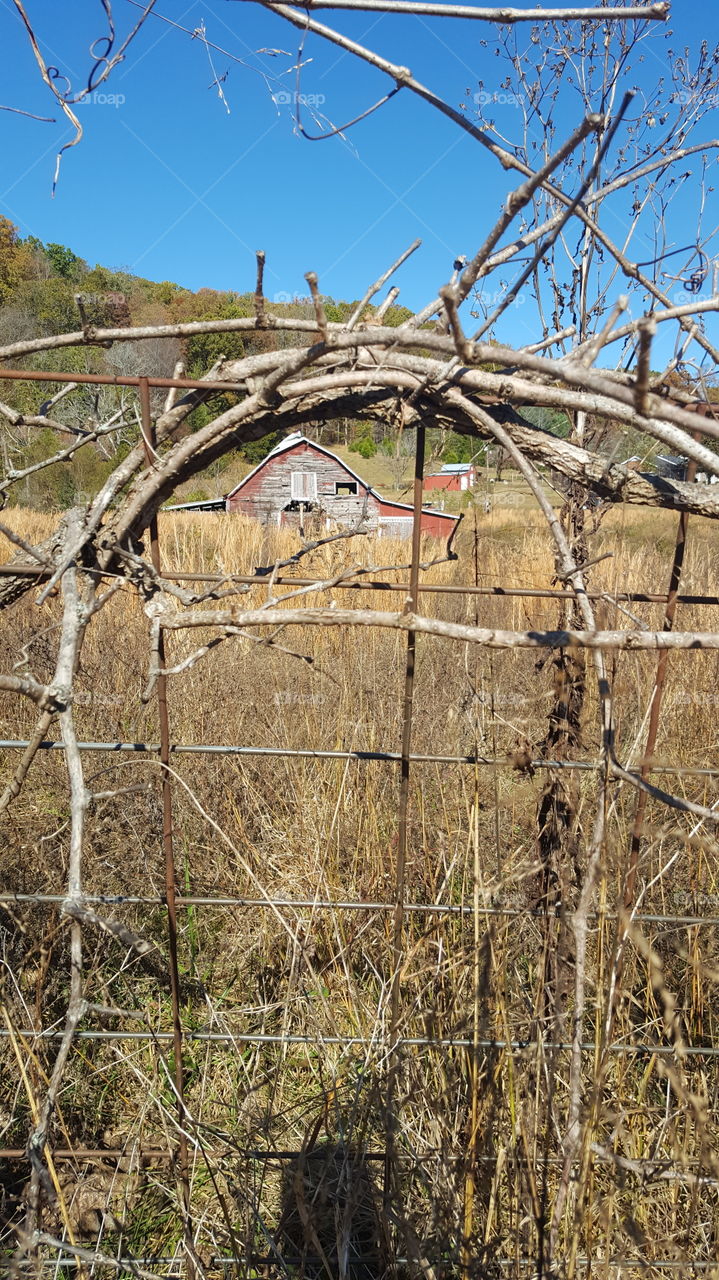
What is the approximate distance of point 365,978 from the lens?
2.31 metres

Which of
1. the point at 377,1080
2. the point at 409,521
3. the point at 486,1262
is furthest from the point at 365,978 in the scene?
the point at 409,521

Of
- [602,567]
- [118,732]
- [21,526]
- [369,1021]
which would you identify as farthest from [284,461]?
[369,1021]

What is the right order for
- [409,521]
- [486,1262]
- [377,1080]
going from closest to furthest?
1. [486,1262]
2. [377,1080]
3. [409,521]

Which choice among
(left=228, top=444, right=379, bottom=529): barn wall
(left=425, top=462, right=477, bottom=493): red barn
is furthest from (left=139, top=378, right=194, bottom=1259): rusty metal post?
(left=228, top=444, right=379, bottom=529): barn wall

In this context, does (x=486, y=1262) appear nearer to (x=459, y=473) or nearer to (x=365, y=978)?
(x=365, y=978)

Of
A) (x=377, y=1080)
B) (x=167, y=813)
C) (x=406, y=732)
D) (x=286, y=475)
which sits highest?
(x=286, y=475)

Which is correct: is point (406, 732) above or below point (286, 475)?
below

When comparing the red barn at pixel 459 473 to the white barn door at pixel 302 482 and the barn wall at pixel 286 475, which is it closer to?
the barn wall at pixel 286 475

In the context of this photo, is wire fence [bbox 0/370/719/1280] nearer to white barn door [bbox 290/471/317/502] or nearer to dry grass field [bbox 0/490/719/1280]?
dry grass field [bbox 0/490/719/1280]

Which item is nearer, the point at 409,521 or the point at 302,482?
the point at 409,521

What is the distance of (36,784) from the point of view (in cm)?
311

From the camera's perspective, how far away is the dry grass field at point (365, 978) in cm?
125

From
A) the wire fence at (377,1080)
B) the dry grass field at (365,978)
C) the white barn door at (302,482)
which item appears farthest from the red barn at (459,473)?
the white barn door at (302,482)

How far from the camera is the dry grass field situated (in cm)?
125
